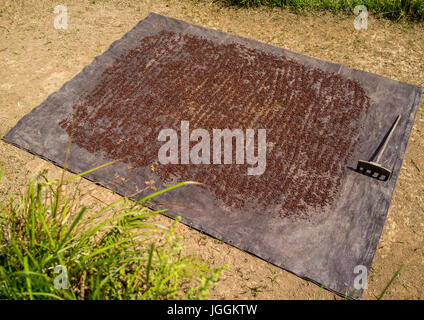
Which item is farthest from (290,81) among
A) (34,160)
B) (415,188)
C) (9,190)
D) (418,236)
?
(9,190)

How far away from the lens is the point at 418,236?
3.11 m

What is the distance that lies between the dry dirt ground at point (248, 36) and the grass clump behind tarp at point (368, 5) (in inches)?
6.1

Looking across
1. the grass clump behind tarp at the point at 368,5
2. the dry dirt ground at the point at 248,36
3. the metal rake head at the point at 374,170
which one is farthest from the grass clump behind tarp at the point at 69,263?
the grass clump behind tarp at the point at 368,5

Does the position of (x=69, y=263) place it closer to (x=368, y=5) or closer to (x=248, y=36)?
(x=248, y=36)

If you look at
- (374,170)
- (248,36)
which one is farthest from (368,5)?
(374,170)

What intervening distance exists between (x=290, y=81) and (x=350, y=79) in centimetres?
70

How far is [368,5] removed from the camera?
5430 mm

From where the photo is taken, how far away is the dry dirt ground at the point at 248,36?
287cm

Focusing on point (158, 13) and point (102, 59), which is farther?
point (158, 13)

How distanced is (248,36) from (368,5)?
190cm

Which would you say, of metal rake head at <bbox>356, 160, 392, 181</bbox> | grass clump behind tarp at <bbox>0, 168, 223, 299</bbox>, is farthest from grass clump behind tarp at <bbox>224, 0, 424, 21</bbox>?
grass clump behind tarp at <bbox>0, 168, 223, 299</bbox>

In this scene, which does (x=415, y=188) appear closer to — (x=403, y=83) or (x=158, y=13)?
(x=403, y=83)

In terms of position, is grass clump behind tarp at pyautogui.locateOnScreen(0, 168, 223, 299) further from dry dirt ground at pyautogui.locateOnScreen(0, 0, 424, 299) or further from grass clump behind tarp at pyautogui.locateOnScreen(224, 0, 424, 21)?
grass clump behind tarp at pyautogui.locateOnScreen(224, 0, 424, 21)

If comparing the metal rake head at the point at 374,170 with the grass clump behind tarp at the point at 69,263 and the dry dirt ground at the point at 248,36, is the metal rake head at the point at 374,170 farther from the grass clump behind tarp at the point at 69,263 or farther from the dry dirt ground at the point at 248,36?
the grass clump behind tarp at the point at 69,263
